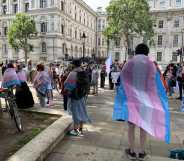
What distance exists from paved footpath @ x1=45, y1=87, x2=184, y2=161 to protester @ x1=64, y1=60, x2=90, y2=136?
379 mm

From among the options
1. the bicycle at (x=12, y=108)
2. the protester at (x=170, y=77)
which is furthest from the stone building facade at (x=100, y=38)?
the bicycle at (x=12, y=108)

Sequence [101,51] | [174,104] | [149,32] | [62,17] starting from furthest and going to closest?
[101,51], [62,17], [149,32], [174,104]

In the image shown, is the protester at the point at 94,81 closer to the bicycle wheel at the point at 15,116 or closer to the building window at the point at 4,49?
the bicycle wheel at the point at 15,116

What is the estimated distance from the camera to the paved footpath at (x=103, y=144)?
14.1 feet

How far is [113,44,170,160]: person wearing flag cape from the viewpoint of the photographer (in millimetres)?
4004

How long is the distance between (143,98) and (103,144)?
1.66 m

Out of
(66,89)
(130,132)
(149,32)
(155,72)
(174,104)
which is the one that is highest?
(149,32)

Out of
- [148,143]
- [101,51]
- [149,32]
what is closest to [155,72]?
[148,143]

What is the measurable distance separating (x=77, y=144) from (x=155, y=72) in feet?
6.82

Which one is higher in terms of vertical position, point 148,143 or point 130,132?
point 130,132

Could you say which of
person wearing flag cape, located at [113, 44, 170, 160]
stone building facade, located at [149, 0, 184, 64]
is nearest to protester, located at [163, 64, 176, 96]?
person wearing flag cape, located at [113, 44, 170, 160]

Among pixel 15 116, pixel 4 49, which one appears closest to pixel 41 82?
pixel 15 116

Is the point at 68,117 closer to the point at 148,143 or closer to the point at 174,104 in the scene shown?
the point at 148,143

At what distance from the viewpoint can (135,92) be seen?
4.02m
